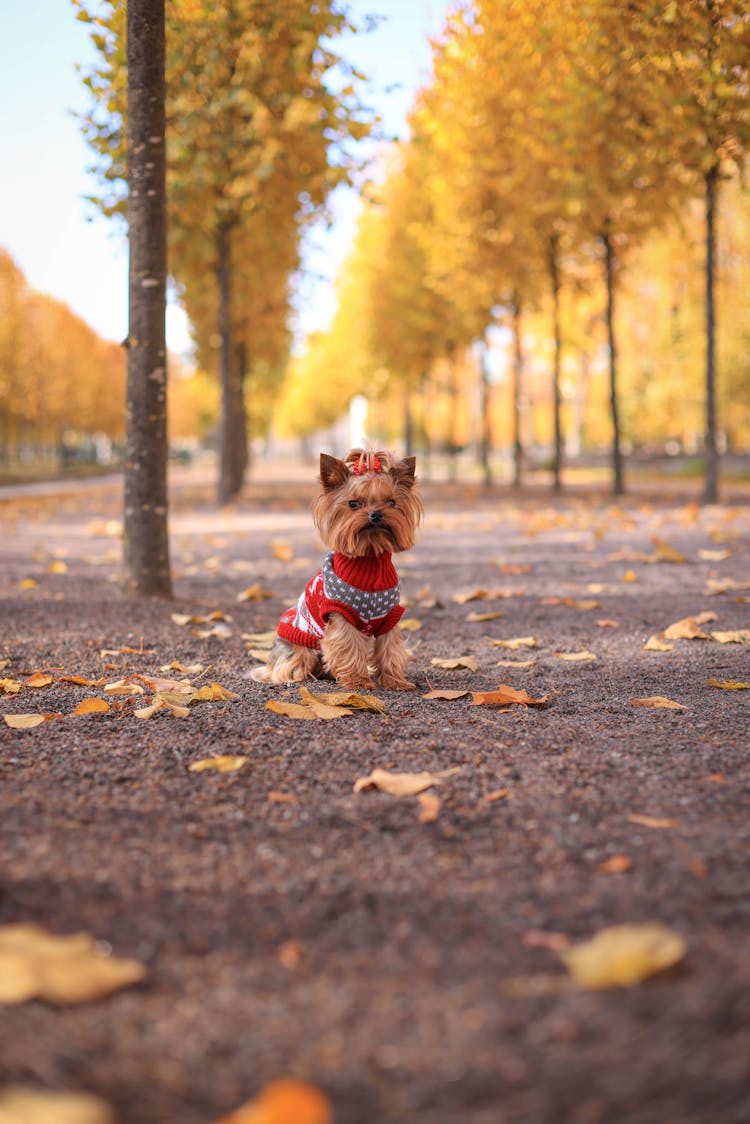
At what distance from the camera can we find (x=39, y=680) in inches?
163

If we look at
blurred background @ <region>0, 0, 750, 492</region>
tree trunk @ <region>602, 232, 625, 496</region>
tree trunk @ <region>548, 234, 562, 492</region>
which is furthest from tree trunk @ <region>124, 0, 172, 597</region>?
tree trunk @ <region>548, 234, 562, 492</region>

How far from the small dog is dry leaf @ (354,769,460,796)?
1293mm

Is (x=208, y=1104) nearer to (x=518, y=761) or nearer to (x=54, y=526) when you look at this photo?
(x=518, y=761)

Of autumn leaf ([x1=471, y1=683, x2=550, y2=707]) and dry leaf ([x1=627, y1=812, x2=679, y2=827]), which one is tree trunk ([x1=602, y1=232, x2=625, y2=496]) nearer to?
autumn leaf ([x1=471, y1=683, x2=550, y2=707])

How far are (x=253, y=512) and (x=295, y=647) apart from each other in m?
12.8

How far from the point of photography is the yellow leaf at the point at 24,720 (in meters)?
3.39

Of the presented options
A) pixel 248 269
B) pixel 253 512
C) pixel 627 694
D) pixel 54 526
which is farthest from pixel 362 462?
pixel 248 269

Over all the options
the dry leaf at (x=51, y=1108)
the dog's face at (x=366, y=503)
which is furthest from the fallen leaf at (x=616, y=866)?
the dog's face at (x=366, y=503)

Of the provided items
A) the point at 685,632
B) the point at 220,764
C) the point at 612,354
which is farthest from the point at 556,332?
the point at 220,764

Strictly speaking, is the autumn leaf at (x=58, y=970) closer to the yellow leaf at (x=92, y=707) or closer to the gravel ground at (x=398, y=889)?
the gravel ground at (x=398, y=889)

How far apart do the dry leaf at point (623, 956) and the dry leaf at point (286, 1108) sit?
54 cm

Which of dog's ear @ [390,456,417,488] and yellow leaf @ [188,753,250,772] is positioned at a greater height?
dog's ear @ [390,456,417,488]

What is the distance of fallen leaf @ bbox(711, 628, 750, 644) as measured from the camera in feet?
16.3

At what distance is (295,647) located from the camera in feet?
13.9
